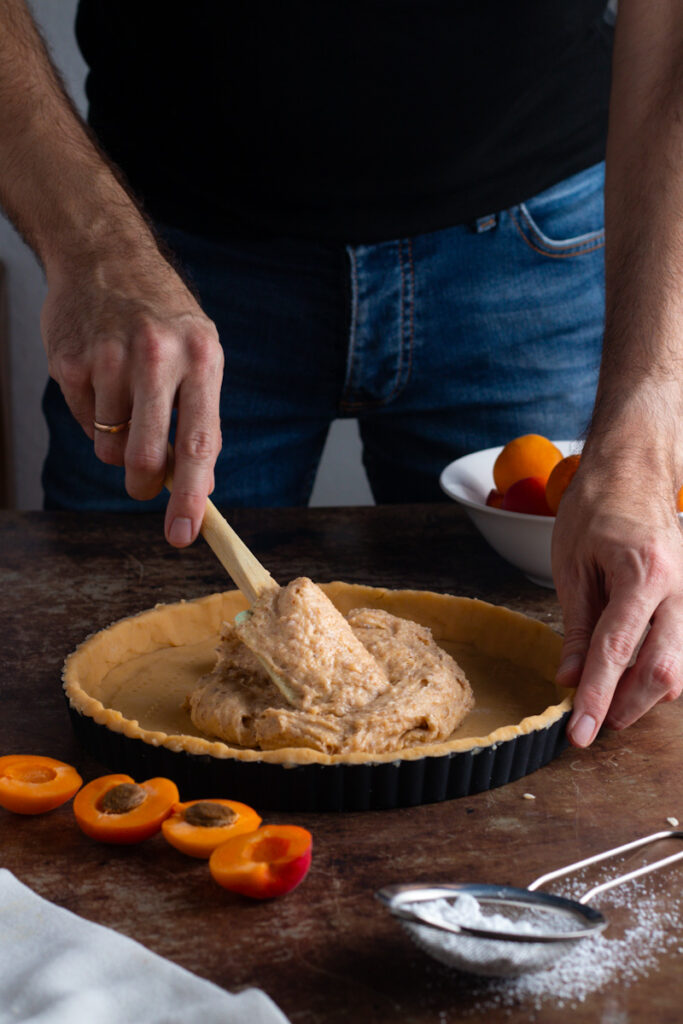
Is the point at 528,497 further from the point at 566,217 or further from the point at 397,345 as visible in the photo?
the point at 566,217

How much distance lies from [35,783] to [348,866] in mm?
416

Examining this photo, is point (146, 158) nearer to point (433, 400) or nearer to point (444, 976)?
point (433, 400)

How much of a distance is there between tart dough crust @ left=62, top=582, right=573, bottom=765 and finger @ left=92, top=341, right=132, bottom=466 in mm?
304

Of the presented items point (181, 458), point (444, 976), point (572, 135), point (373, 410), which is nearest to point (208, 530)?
point (181, 458)

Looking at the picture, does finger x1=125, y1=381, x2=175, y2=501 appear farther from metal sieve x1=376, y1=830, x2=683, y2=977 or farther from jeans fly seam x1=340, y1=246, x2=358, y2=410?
jeans fly seam x1=340, y1=246, x2=358, y2=410

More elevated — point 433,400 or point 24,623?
point 433,400

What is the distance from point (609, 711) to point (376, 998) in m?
0.62

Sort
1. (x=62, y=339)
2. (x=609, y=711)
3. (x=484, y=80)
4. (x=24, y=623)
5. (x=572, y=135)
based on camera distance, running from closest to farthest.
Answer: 1. (x=609, y=711)
2. (x=62, y=339)
3. (x=24, y=623)
4. (x=484, y=80)
5. (x=572, y=135)

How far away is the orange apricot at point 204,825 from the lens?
1136 millimetres

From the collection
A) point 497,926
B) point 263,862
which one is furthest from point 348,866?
point 497,926

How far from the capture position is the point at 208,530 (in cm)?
156

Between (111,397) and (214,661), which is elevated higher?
(111,397)

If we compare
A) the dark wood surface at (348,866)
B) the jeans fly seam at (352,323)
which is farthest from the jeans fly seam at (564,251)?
the dark wood surface at (348,866)

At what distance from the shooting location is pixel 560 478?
1864mm
